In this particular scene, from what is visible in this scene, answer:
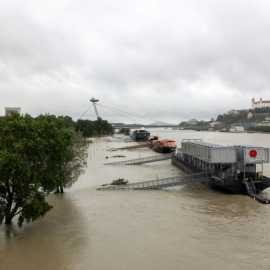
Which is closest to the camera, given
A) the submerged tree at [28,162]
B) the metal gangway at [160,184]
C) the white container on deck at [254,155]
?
the submerged tree at [28,162]

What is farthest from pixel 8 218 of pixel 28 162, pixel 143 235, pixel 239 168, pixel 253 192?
pixel 239 168

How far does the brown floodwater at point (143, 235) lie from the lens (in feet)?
70.7

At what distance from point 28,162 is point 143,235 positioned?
8.53 metres

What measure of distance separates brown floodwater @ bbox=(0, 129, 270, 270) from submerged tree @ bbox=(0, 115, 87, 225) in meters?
2.00

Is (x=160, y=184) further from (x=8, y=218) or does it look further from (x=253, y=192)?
(x=8, y=218)

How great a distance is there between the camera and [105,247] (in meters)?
23.9

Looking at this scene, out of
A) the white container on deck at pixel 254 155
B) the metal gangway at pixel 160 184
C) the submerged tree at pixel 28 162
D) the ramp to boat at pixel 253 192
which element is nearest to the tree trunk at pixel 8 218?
the submerged tree at pixel 28 162

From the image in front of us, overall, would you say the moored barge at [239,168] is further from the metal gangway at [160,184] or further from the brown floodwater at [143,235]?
the metal gangway at [160,184]

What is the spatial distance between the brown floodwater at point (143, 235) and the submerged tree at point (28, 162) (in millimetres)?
1996

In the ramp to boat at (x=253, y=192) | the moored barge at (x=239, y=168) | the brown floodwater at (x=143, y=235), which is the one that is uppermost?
the moored barge at (x=239, y=168)

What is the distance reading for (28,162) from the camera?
25781mm

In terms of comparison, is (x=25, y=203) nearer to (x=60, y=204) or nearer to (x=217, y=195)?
(x=60, y=204)

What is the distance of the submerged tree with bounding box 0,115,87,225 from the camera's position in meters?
25.0

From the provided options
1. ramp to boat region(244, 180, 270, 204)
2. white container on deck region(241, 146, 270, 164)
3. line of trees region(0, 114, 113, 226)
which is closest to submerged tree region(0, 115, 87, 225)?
line of trees region(0, 114, 113, 226)
